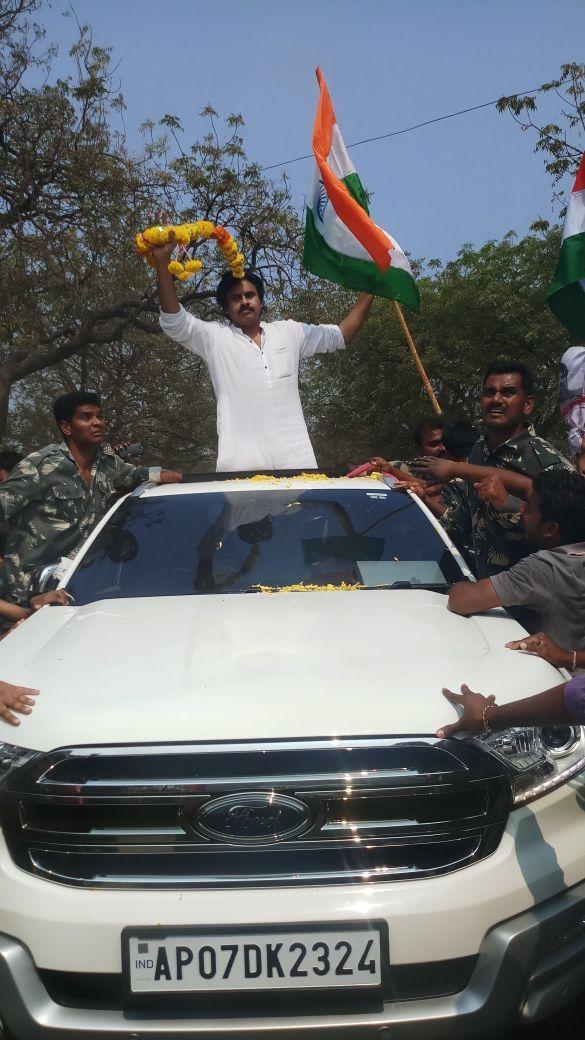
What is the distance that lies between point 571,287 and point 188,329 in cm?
226

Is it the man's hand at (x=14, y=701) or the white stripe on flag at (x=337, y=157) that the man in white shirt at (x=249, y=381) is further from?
the man's hand at (x=14, y=701)

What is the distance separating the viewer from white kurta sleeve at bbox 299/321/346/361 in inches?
207

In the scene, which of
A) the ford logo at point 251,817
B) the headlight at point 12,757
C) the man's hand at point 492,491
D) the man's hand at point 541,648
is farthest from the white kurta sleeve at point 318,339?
the ford logo at point 251,817

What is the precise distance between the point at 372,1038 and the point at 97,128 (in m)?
14.6

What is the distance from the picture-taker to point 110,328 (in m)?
18.4

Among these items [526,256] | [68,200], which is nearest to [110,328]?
[68,200]

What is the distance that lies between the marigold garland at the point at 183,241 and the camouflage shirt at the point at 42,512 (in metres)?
1.00

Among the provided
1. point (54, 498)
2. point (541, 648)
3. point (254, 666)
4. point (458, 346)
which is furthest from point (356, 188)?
point (458, 346)

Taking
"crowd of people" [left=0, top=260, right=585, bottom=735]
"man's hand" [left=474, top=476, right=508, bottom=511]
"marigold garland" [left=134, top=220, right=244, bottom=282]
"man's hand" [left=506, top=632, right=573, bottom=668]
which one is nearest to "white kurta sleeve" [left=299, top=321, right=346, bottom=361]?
"crowd of people" [left=0, top=260, right=585, bottom=735]

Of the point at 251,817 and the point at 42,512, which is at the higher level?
the point at 42,512

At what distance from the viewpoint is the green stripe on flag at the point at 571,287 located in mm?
5801

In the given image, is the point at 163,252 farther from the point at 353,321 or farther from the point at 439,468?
the point at 439,468

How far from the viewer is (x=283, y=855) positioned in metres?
2.28

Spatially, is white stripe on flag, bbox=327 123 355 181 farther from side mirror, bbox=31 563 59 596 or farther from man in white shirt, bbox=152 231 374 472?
side mirror, bbox=31 563 59 596
